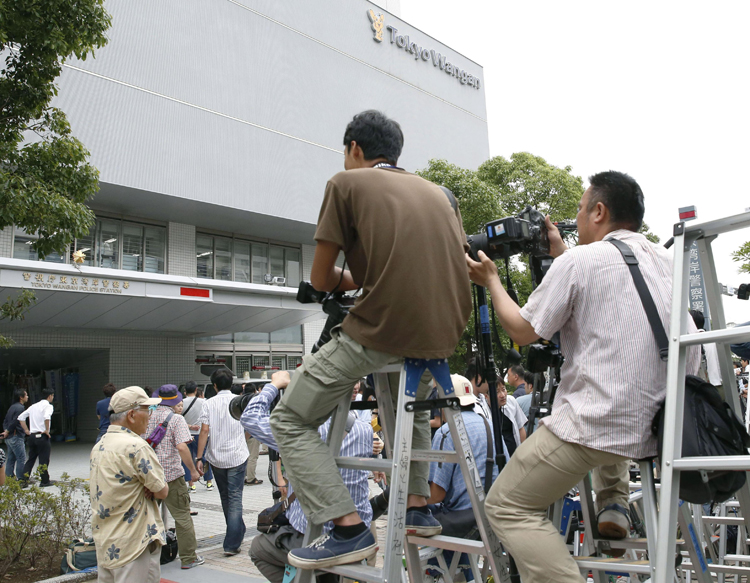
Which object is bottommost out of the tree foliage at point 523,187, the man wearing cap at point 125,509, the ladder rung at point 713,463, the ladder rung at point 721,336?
the man wearing cap at point 125,509

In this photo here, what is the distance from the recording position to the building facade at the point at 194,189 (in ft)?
57.5

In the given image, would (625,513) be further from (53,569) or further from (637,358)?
(53,569)

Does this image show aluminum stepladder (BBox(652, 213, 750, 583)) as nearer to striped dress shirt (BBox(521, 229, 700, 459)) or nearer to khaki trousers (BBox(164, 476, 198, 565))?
striped dress shirt (BBox(521, 229, 700, 459))

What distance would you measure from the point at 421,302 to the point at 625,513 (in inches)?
57.7

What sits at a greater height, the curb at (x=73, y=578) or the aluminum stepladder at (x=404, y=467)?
the aluminum stepladder at (x=404, y=467)

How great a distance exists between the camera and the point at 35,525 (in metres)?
6.17

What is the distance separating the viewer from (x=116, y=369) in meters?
19.7

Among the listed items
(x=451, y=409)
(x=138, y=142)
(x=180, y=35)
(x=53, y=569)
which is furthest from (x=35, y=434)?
(x=180, y=35)

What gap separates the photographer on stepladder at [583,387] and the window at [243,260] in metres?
21.1

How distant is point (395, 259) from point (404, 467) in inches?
30.3

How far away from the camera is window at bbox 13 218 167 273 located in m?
19.2

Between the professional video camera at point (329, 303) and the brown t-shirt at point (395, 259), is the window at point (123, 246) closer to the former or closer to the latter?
the professional video camera at point (329, 303)

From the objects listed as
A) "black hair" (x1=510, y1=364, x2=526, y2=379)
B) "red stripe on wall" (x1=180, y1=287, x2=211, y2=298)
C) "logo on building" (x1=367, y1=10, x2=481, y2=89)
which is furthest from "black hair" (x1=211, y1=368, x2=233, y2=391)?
"logo on building" (x1=367, y1=10, x2=481, y2=89)

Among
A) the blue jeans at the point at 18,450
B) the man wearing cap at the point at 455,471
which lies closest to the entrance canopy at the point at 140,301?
the blue jeans at the point at 18,450
